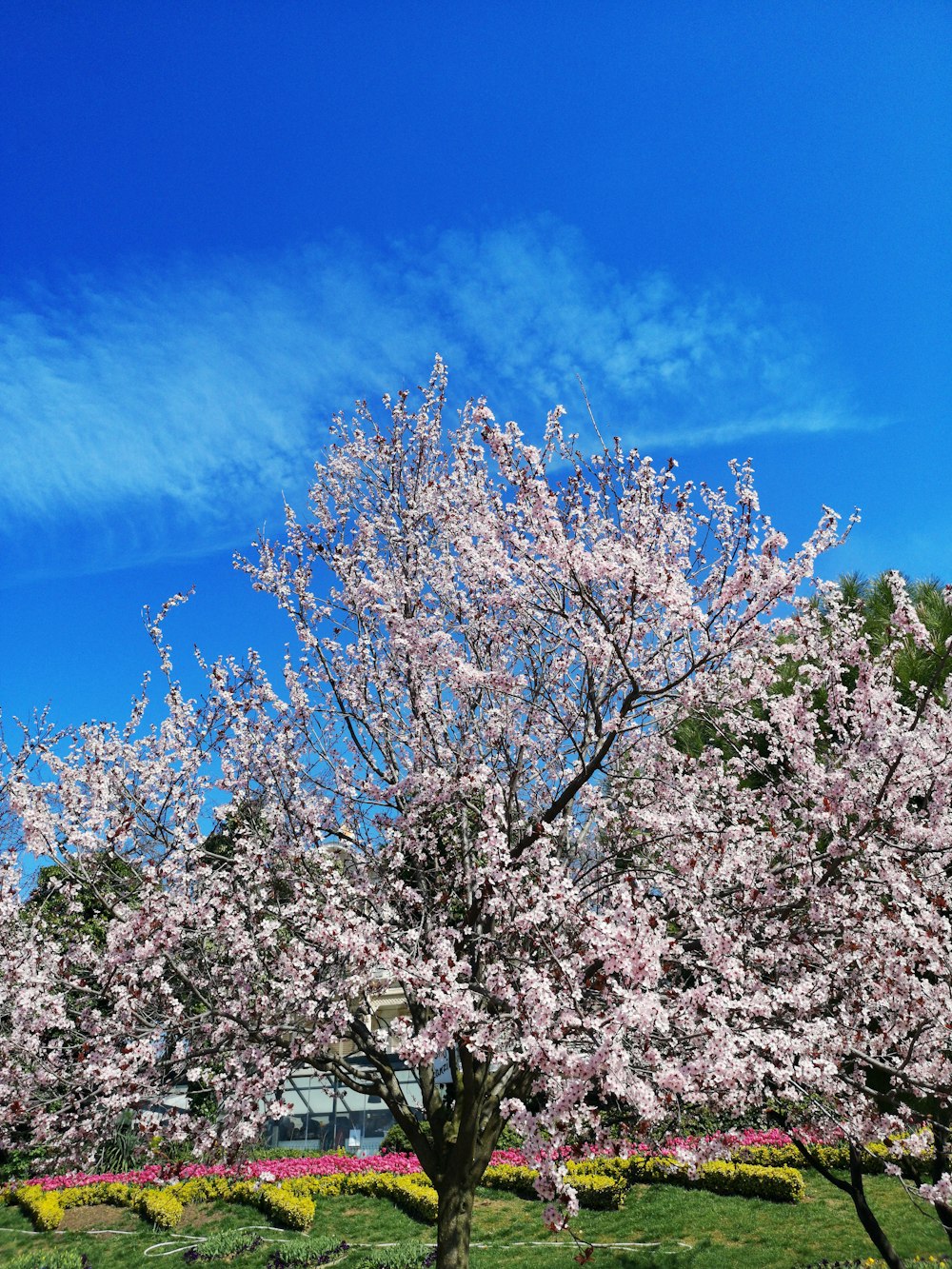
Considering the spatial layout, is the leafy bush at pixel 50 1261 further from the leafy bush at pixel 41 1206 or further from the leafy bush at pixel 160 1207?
the leafy bush at pixel 41 1206

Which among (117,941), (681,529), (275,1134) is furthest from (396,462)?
(275,1134)

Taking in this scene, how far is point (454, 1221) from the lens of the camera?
7648 millimetres

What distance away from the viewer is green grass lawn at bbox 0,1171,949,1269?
35.1ft

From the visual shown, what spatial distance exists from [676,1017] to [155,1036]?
178 inches

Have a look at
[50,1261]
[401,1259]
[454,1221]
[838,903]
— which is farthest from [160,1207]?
[838,903]

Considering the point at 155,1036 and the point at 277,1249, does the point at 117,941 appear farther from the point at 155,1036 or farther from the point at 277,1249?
the point at 277,1249

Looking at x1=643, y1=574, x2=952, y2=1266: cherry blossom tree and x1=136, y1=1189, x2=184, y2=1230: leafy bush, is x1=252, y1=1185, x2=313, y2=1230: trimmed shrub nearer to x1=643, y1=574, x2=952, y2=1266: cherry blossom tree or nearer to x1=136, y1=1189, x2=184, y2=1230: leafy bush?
x1=136, y1=1189, x2=184, y2=1230: leafy bush

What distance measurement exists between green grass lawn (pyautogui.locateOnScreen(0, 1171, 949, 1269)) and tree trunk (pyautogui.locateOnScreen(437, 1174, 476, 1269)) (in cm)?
451

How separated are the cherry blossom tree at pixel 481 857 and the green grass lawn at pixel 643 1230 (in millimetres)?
4810

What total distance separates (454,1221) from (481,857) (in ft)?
10.6

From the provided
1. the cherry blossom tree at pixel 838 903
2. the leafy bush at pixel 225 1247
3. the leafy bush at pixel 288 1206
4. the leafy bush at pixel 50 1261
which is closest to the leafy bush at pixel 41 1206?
the leafy bush at pixel 50 1261

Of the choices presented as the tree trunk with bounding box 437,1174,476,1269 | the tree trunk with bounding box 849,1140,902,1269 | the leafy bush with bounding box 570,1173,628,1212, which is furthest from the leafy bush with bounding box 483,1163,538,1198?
the tree trunk with bounding box 849,1140,902,1269

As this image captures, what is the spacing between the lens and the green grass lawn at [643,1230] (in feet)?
35.1

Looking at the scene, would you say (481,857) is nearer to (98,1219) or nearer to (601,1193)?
(601,1193)
